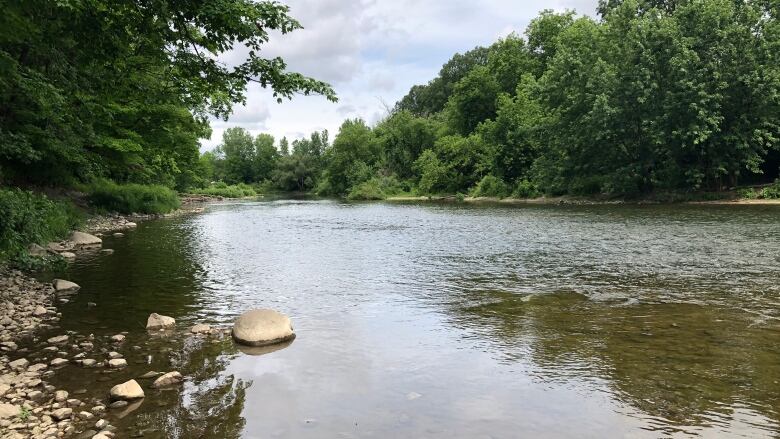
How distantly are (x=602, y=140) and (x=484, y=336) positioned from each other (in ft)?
143

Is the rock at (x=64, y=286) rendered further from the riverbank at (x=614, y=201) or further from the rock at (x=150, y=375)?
Result: the riverbank at (x=614, y=201)

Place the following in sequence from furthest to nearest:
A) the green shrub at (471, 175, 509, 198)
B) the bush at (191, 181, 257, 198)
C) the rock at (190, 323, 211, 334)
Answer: the bush at (191, 181, 257, 198)
the green shrub at (471, 175, 509, 198)
the rock at (190, 323, 211, 334)

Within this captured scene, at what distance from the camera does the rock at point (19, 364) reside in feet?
25.1

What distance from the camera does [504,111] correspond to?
2522 inches

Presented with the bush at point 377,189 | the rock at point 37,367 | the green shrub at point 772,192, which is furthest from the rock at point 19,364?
the bush at point 377,189

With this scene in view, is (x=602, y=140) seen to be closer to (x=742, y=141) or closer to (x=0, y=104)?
(x=742, y=141)

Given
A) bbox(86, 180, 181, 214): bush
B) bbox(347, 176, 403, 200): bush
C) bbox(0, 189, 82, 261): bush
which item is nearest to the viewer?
bbox(0, 189, 82, 261): bush

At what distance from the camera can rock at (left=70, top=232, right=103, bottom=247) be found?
825 inches

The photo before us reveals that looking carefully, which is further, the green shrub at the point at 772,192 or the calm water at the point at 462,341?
the green shrub at the point at 772,192

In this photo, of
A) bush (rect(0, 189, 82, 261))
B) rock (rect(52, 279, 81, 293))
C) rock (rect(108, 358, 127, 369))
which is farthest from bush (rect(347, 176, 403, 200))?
rock (rect(108, 358, 127, 369))

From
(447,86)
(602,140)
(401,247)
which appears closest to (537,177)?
(602,140)

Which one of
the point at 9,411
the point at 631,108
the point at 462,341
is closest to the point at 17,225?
the point at 9,411

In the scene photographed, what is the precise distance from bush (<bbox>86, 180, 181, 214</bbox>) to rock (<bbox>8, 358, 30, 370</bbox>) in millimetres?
28384

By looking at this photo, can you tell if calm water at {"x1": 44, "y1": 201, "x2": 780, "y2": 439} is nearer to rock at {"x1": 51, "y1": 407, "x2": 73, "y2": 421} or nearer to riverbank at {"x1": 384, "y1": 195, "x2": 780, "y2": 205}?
rock at {"x1": 51, "y1": 407, "x2": 73, "y2": 421}
